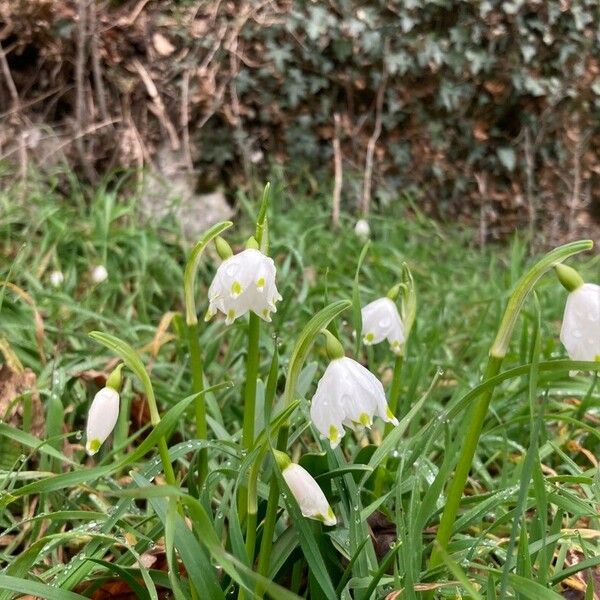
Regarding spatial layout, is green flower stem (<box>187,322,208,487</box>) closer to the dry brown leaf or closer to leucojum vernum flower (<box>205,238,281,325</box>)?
leucojum vernum flower (<box>205,238,281,325</box>)

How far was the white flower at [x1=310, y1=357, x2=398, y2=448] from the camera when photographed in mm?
948

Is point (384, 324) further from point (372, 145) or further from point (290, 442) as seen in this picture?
point (372, 145)

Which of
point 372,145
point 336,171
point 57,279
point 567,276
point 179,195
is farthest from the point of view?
point 372,145

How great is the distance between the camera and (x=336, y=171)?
4223 millimetres

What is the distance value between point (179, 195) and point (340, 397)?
113 inches

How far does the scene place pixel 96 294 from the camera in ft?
8.64

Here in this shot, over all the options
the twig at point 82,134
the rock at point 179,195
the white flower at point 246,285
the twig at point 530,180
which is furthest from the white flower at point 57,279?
the twig at point 530,180

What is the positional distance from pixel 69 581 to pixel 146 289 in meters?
1.75

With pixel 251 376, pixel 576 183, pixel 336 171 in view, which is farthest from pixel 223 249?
pixel 576 183

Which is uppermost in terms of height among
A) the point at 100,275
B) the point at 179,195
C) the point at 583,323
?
the point at 583,323

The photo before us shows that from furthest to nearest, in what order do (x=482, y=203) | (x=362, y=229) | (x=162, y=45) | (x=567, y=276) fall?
(x=482, y=203), (x=162, y=45), (x=362, y=229), (x=567, y=276)

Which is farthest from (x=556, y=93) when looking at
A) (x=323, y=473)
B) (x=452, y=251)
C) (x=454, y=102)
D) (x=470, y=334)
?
(x=323, y=473)

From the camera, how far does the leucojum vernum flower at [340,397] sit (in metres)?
0.95

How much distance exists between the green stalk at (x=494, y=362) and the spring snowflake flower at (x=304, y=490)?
15cm
